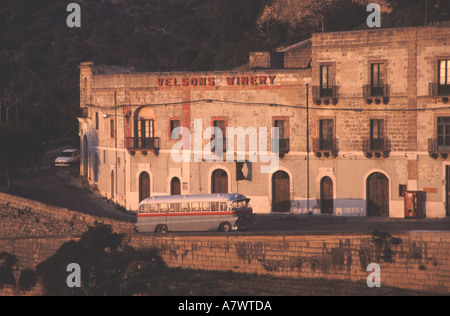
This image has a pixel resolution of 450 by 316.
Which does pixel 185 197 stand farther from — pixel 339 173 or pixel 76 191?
pixel 76 191

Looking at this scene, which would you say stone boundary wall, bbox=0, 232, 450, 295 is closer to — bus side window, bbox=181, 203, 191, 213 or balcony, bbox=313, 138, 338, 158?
bus side window, bbox=181, 203, 191, 213

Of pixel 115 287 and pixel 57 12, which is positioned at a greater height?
pixel 57 12

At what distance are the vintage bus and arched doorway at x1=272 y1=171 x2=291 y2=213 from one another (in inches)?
242

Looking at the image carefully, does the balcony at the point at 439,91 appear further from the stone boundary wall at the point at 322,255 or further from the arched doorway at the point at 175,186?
the arched doorway at the point at 175,186

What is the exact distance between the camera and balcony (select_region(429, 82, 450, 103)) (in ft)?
155

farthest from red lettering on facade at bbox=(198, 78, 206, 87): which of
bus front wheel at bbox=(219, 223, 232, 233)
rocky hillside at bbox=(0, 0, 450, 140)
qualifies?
rocky hillside at bbox=(0, 0, 450, 140)

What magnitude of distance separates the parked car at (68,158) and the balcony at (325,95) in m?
A: 27.8

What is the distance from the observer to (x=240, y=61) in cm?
8825

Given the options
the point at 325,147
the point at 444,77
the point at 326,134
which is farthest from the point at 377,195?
the point at 444,77

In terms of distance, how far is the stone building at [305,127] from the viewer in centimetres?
4800

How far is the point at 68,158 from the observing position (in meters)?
71.2

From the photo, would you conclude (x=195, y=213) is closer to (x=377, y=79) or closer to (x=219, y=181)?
(x=219, y=181)

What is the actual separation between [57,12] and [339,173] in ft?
317
